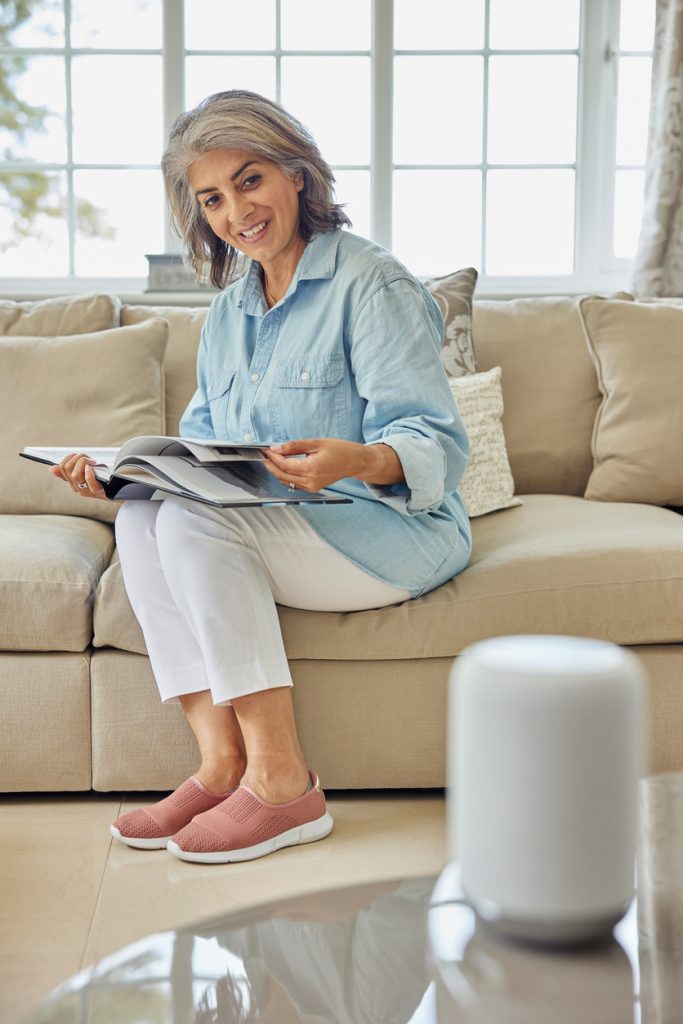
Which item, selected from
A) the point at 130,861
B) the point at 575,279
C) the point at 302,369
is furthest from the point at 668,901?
the point at 575,279

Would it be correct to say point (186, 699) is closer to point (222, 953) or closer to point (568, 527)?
point (568, 527)

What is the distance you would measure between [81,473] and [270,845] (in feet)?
2.19

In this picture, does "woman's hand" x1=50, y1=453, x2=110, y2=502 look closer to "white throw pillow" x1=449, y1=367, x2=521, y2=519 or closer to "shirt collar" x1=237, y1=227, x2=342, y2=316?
"shirt collar" x1=237, y1=227, x2=342, y2=316

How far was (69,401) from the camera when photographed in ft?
7.72

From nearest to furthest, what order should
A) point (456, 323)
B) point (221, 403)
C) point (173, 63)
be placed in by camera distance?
1. point (221, 403)
2. point (456, 323)
3. point (173, 63)

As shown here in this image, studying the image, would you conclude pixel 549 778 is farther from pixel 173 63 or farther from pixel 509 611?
pixel 173 63

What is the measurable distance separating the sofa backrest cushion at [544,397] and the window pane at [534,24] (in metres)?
1.30

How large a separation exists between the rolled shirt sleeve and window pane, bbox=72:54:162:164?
6.19ft

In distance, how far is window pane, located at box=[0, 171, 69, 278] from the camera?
3416mm

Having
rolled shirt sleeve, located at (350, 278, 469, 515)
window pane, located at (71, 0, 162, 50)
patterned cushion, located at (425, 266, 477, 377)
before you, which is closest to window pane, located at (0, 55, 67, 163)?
window pane, located at (71, 0, 162, 50)

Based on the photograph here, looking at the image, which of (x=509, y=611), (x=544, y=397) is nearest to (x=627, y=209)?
(x=544, y=397)

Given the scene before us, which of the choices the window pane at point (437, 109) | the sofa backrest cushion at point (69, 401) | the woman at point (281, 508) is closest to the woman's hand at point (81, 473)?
the woman at point (281, 508)

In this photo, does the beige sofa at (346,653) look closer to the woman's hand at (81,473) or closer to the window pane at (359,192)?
the woman's hand at (81,473)

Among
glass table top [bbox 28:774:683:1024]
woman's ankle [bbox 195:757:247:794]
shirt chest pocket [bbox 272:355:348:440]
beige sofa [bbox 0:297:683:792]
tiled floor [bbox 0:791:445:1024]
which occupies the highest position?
shirt chest pocket [bbox 272:355:348:440]
